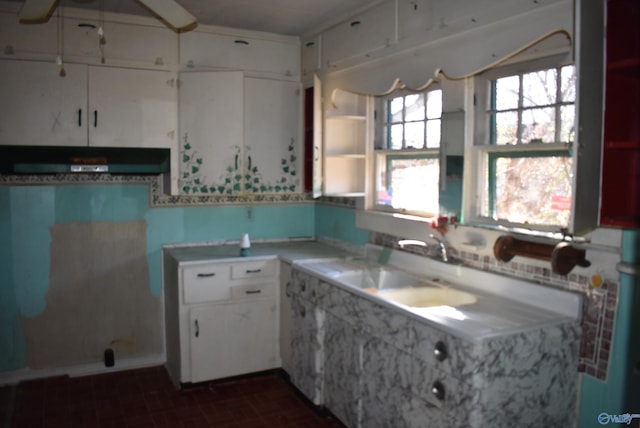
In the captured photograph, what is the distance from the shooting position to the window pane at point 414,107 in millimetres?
3514

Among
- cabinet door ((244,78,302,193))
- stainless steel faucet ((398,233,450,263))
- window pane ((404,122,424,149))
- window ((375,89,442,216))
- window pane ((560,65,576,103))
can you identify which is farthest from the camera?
cabinet door ((244,78,302,193))

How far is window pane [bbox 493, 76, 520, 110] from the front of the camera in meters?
2.77

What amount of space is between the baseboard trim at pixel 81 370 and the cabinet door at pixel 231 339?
25.3 inches

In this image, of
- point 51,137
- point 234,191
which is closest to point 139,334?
point 234,191

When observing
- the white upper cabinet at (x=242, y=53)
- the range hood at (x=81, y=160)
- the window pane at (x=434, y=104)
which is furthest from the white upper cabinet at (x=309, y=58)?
the range hood at (x=81, y=160)

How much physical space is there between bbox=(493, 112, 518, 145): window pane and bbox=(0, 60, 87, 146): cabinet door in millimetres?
2658

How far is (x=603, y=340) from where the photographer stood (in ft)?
7.56

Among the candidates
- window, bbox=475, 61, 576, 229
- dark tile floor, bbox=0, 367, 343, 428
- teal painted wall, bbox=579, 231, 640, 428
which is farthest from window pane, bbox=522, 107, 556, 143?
dark tile floor, bbox=0, 367, 343, 428

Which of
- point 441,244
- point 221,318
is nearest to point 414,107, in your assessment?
point 441,244

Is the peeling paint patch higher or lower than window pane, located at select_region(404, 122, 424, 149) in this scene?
lower

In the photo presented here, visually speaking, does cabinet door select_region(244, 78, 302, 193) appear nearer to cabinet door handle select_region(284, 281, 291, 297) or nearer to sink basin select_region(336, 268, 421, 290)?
cabinet door handle select_region(284, 281, 291, 297)
